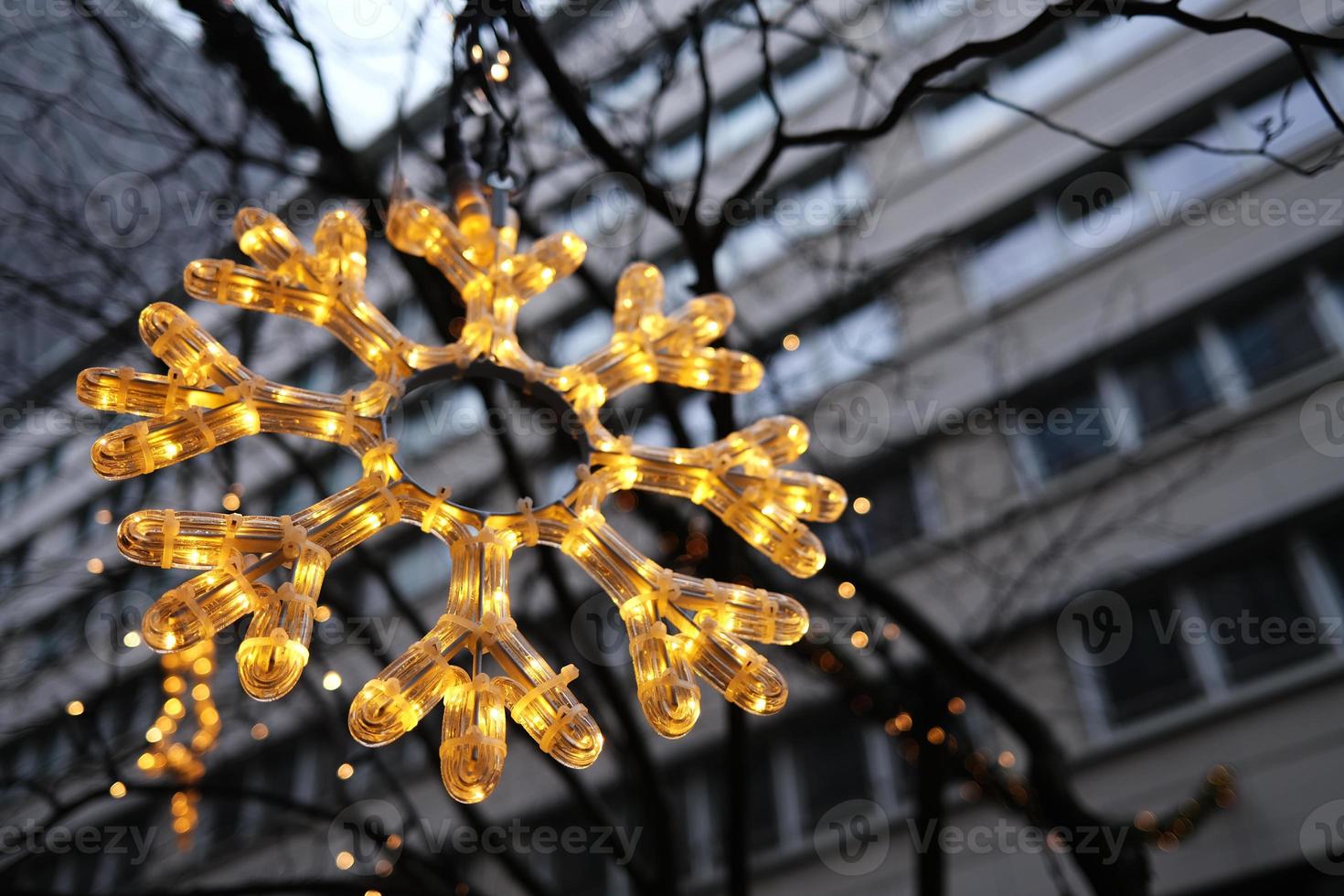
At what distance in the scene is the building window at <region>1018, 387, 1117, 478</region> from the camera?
11430 mm

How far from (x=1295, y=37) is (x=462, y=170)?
9.51ft

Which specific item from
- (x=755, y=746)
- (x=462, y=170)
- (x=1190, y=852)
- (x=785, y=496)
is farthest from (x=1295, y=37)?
(x=755, y=746)

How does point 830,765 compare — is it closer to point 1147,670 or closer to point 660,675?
point 1147,670

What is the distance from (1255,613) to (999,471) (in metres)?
2.77

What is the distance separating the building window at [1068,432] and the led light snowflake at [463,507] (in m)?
8.74

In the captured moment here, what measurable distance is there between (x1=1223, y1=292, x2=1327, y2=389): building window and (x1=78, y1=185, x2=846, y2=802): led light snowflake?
29.1ft

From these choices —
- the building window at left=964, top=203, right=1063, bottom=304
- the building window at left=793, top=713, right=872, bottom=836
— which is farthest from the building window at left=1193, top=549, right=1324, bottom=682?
the building window at left=964, top=203, right=1063, bottom=304

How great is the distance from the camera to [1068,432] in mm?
11656

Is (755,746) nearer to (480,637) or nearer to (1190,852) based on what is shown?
(1190,852)

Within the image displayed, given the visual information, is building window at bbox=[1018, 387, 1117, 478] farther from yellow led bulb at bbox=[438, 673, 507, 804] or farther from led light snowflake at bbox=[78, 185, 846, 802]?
yellow led bulb at bbox=[438, 673, 507, 804]

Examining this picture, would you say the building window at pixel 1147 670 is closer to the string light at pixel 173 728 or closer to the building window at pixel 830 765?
the building window at pixel 830 765

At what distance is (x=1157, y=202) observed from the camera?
11.9 m

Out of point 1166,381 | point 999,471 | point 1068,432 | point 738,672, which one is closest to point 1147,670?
point 999,471

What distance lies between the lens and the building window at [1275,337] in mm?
10539
